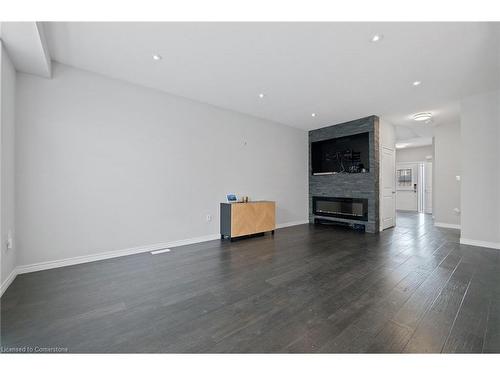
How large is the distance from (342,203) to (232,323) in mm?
4495

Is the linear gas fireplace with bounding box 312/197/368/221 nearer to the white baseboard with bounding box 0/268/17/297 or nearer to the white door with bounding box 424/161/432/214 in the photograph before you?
the white door with bounding box 424/161/432/214

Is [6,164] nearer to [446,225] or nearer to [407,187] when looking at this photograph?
[446,225]

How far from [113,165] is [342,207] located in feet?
16.4

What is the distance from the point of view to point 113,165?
299 cm

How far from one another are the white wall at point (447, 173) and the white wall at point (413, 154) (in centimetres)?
326

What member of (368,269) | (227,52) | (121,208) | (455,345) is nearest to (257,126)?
(227,52)

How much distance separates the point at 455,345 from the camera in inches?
51.6

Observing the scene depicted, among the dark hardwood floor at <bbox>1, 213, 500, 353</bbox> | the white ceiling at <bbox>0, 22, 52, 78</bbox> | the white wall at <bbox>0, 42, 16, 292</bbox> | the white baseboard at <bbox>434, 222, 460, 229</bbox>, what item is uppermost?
the white ceiling at <bbox>0, 22, 52, 78</bbox>

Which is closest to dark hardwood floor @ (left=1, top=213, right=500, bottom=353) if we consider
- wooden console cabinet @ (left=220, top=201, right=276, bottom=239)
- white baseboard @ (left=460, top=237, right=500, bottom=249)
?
white baseboard @ (left=460, top=237, right=500, bottom=249)

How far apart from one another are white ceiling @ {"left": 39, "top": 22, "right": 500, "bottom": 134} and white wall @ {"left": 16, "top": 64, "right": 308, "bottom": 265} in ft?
1.23

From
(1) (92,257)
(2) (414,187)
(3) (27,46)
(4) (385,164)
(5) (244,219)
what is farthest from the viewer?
(2) (414,187)

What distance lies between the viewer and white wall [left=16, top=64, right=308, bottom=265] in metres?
2.50

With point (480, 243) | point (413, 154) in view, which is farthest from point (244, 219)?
point (413, 154)
